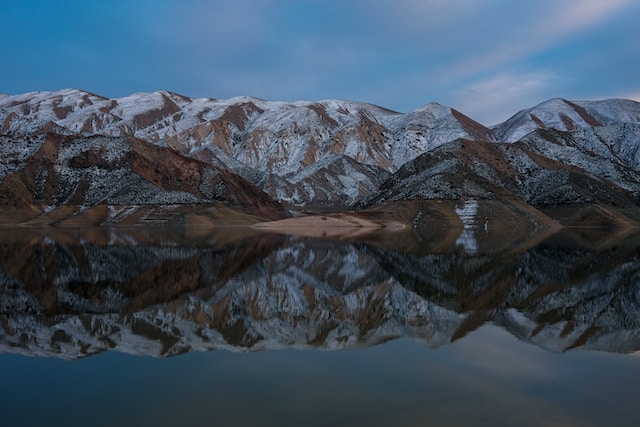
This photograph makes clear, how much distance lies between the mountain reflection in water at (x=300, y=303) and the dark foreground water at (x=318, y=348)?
0.15m

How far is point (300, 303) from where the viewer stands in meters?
29.5

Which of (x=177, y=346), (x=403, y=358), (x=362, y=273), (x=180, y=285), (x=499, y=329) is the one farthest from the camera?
(x=362, y=273)

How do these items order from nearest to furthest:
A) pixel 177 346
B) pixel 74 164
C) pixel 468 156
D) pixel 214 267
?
pixel 177 346 → pixel 214 267 → pixel 74 164 → pixel 468 156

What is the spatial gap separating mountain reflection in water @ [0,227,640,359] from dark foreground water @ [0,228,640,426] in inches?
5.9

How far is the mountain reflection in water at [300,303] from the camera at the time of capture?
71.0 ft

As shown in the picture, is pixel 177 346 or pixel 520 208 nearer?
pixel 177 346

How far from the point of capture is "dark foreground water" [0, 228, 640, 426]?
14008 mm

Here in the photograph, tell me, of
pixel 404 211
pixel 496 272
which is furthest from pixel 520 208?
pixel 496 272

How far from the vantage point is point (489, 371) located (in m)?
17.4

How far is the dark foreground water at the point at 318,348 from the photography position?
551 inches

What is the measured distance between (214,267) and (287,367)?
28061 mm

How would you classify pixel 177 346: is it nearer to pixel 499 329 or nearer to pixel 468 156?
pixel 499 329

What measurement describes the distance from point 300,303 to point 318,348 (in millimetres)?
9022

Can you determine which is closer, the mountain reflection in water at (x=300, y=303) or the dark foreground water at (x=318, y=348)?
the dark foreground water at (x=318, y=348)
